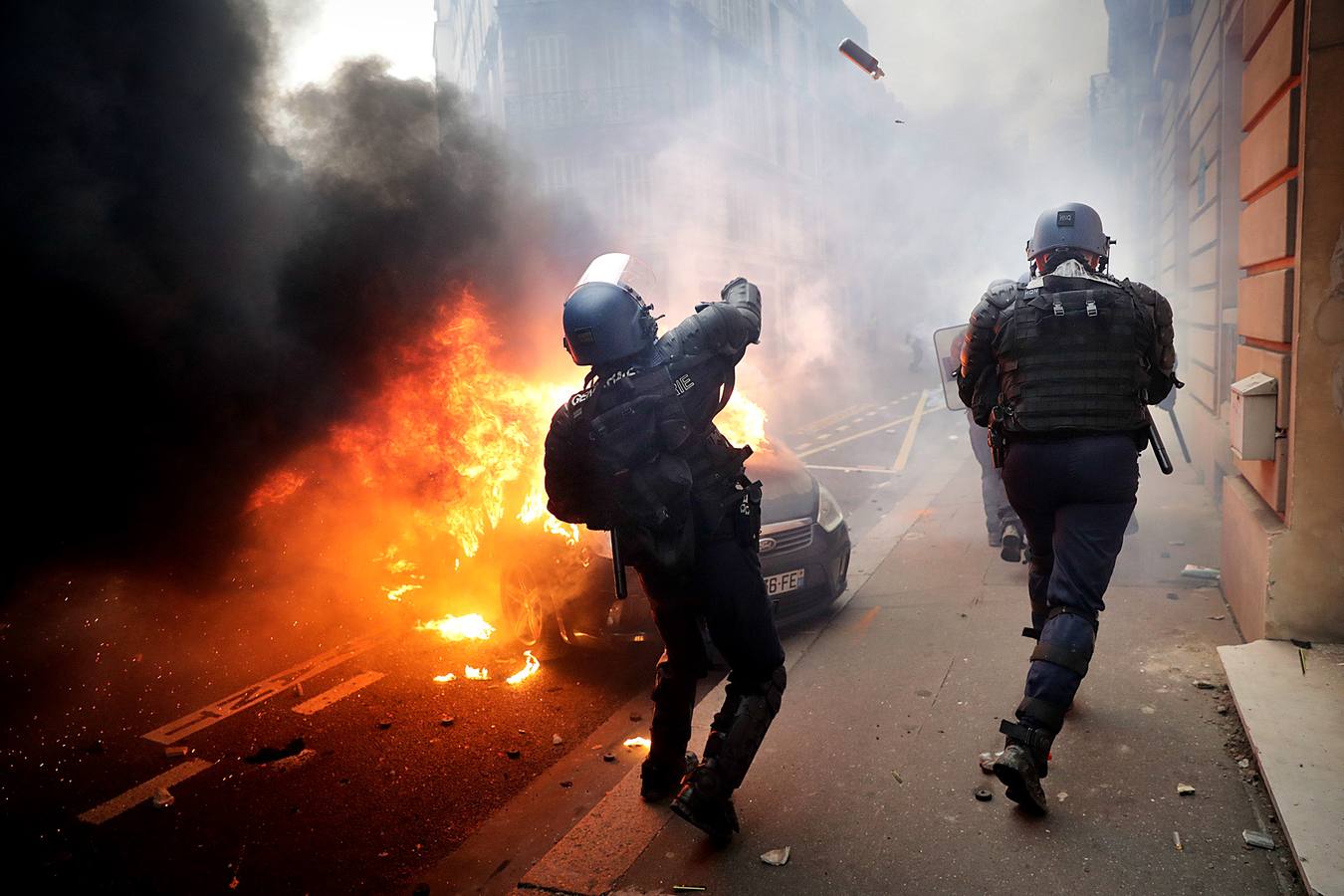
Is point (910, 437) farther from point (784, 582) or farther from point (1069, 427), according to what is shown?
point (1069, 427)

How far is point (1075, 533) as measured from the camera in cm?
329

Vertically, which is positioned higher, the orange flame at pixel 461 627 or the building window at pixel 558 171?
the building window at pixel 558 171

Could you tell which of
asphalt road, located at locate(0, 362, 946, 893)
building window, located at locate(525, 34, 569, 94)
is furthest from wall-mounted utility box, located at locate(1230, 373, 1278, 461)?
building window, located at locate(525, 34, 569, 94)

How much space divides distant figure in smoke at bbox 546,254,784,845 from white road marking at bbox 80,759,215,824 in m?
2.25

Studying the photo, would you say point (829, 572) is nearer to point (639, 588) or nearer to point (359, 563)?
point (639, 588)

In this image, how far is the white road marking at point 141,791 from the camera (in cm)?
381

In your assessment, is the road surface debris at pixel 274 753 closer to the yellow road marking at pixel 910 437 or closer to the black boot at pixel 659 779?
the black boot at pixel 659 779

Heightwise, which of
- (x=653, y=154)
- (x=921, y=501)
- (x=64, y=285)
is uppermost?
(x=653, y=154)

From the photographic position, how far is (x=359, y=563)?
297 inches

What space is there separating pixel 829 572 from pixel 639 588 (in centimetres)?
122

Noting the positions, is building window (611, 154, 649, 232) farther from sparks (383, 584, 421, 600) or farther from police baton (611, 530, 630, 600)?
police baton (611, 530, 630, 600)

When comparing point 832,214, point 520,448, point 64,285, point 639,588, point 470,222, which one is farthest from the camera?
point 832,214

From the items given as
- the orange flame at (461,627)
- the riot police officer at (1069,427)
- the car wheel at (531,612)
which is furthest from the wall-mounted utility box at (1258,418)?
the orange flame at (461,627)

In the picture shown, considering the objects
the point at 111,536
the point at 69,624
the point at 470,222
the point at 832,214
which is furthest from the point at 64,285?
the point at 832,214
